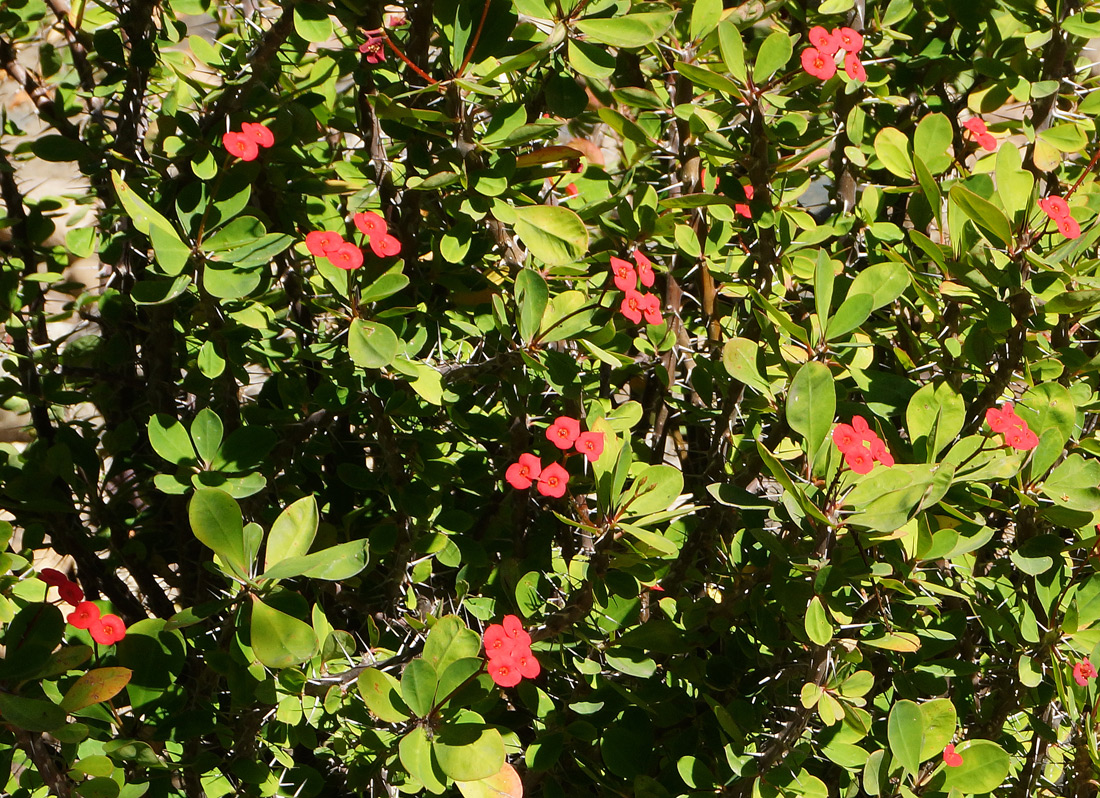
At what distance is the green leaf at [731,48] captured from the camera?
1.21m

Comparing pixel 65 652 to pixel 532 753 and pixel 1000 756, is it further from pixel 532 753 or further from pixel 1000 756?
pixel 1000 756

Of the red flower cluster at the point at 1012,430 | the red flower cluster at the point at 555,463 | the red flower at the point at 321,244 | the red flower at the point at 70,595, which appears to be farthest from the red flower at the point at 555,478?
the red flower at the point at 70,595

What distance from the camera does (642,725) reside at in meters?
1.39

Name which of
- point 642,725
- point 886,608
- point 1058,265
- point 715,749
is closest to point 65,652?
point 642,725

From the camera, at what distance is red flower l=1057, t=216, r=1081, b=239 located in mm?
1176

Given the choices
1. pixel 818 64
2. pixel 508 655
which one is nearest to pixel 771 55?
pixel 818 64

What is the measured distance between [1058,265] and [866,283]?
0.22 meters

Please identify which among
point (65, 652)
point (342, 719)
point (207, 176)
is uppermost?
point (207, 176)

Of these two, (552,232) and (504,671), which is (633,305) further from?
(504,671)

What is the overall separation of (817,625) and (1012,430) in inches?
12.8

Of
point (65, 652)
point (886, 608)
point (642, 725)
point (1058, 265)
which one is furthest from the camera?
point (642, 725)

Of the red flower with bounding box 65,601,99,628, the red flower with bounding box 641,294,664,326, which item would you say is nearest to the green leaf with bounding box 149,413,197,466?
the red flower with bounding box 65,601,99,628

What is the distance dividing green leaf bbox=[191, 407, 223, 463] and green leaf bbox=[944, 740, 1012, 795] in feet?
3.37

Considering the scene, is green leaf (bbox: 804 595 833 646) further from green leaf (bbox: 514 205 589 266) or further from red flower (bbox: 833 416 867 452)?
green leaf (bbox: 514 205 589 266)
